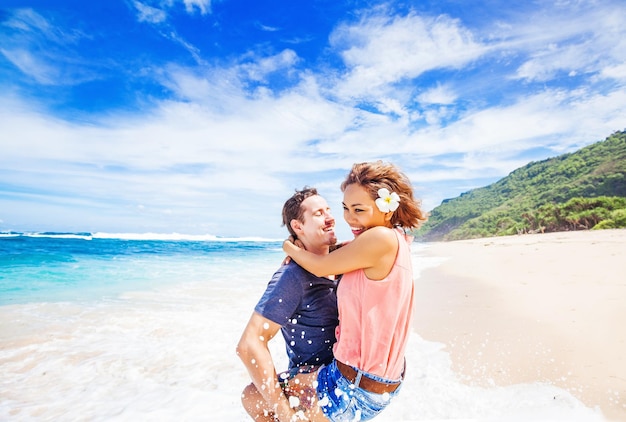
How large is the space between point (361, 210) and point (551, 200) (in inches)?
2779

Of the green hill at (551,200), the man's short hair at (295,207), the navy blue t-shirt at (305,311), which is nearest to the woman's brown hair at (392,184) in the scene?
the man's short hair at (295,207)

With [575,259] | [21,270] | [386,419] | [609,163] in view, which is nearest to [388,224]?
[386,419]

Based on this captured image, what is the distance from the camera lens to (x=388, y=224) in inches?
96.2

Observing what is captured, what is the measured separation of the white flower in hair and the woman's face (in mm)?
87

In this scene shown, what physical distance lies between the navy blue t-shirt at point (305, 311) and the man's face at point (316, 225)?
26 cm

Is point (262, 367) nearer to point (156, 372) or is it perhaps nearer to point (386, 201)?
point (386, 201)

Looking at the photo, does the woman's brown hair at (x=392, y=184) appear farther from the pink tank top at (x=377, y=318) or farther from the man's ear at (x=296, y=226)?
the man's ear at (x=296, y=226)

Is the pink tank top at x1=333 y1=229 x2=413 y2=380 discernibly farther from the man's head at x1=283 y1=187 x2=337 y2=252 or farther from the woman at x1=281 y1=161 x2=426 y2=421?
the man's head at x1=283 y1=187 x2=337 y2=252

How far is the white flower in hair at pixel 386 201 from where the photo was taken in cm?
227

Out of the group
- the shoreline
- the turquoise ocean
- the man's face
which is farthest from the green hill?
the man's face

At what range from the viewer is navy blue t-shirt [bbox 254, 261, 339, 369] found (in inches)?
92.7

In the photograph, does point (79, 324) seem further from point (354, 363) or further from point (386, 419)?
point (354, 363)

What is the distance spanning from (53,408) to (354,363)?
3.69 m

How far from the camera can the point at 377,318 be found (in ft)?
7.02
